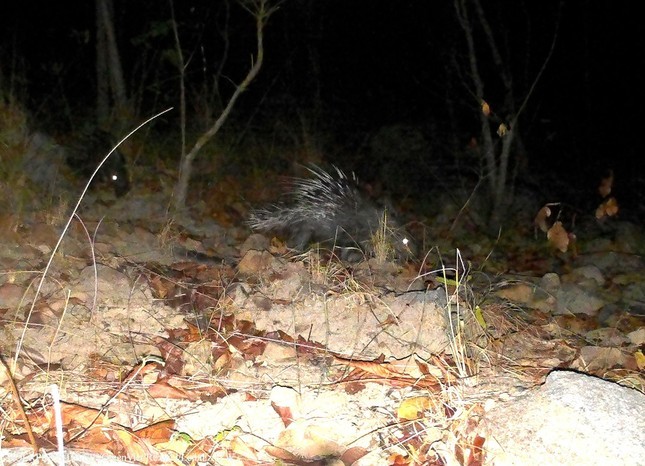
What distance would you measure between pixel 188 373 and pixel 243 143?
Answer: 458 centimetres

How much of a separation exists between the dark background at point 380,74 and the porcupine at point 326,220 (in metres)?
1.97

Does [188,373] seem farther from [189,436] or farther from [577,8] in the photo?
[577,8]

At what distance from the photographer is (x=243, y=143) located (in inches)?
277

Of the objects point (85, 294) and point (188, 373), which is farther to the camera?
point (85, 294)

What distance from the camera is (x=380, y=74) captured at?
31.5 ft

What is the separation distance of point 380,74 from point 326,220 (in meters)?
5.42

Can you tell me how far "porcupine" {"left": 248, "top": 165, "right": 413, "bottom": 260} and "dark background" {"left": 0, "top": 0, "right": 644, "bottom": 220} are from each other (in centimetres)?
197

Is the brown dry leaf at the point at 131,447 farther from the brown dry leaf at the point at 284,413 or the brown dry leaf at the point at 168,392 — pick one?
the brown dry leaf at the point at 284,413

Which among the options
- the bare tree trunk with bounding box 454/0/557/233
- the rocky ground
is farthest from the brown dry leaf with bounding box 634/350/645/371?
the bare tree trunk with bounding box 454/0/557/233

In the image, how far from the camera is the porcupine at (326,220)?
179 inches

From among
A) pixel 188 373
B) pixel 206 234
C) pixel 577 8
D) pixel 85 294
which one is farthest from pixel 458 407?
pixel 577 8

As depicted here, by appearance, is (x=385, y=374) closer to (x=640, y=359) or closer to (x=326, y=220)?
(x=640, y=359)

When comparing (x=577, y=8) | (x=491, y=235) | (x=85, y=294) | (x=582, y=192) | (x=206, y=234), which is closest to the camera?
(x=85, y=294)

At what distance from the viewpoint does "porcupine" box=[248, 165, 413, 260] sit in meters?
4.55
